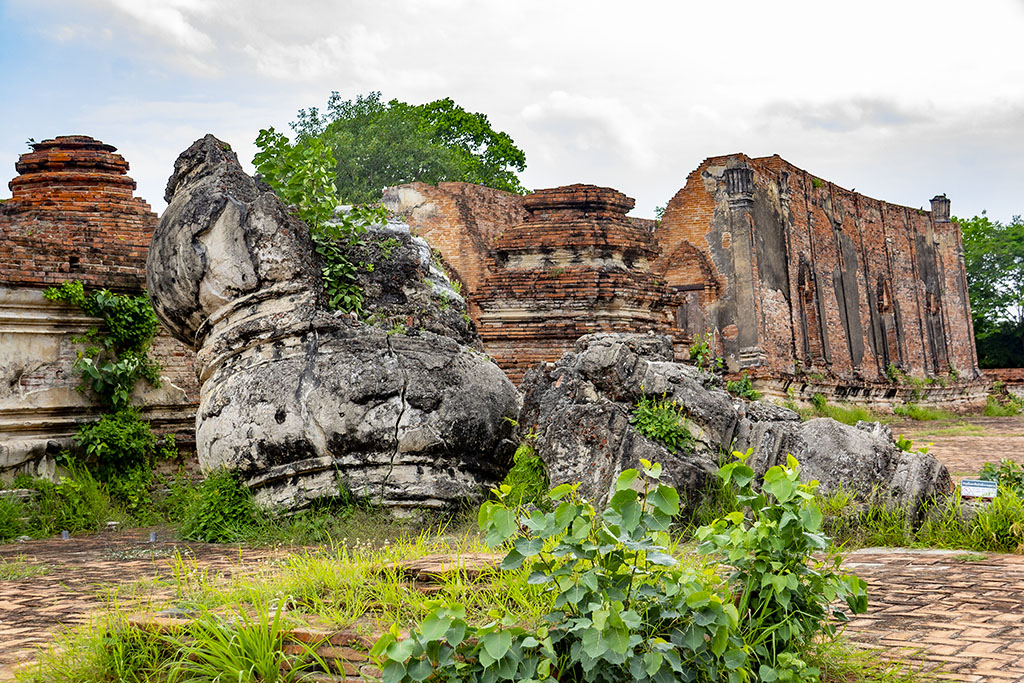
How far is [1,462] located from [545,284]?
6772 millimetres

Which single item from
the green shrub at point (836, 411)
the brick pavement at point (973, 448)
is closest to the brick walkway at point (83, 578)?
the brick pavement at point (973, 448)

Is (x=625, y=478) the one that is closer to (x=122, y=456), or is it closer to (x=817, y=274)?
(x=122, y=456)

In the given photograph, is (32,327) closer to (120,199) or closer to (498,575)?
(120,199)

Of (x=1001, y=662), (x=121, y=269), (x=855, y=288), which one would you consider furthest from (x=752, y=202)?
(x=1001, y=662)

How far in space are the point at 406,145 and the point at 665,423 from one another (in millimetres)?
27958

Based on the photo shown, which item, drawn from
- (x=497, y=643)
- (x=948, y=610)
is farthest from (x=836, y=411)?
(x=497, y=643)

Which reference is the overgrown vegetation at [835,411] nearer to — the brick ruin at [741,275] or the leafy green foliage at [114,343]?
the brick ruin at [741,275]

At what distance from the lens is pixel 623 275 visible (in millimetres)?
12664

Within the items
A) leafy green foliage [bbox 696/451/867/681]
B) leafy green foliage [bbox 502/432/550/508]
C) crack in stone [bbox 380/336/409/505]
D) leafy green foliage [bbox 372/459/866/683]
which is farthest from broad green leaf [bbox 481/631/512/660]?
crack in stone [bbox 380/336/409/505]

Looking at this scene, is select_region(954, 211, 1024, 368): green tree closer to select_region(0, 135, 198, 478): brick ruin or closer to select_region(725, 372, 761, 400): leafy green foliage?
select_region(725, 372, 761, 400): leafy green foliage

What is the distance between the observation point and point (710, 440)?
254 inches

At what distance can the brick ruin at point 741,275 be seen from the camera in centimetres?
1259

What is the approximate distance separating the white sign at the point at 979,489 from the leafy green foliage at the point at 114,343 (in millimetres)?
7066

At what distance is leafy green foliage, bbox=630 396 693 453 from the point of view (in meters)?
6.28
